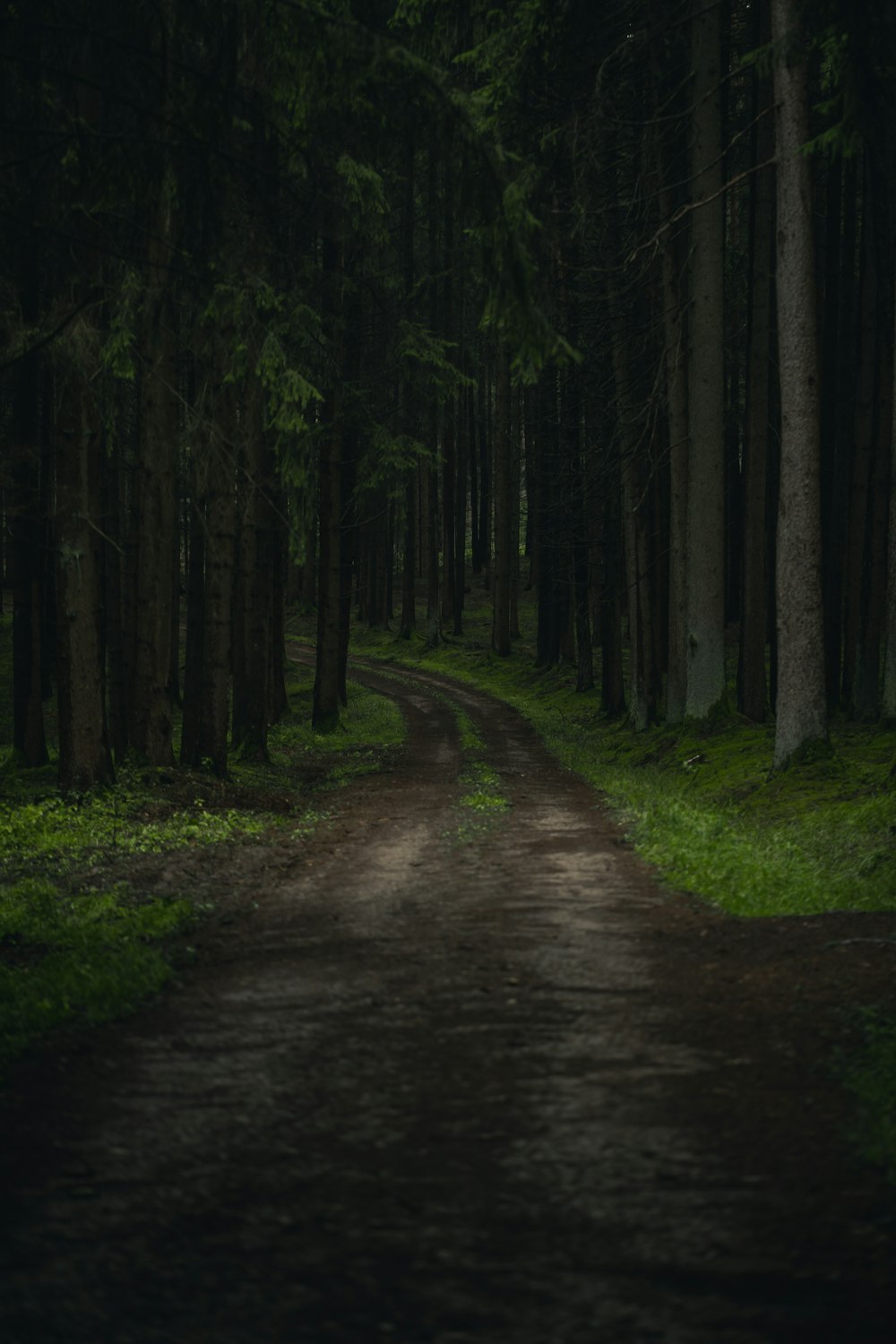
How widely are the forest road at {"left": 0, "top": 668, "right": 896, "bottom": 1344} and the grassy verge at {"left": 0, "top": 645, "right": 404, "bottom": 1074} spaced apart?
1.47 ft

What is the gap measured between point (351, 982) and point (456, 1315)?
3.45 meters

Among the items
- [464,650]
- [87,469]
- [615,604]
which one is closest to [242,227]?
[87,469]

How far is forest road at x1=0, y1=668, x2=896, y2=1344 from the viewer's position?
3457 mm

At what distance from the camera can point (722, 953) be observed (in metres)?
7.38

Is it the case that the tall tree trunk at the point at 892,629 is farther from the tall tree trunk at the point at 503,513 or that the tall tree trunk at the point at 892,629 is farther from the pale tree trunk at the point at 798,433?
the tall tree trunk at the point at 503,513

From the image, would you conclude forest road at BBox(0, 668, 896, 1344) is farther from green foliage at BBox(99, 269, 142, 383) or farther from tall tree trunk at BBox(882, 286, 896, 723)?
tall tree trunk at BBox(882, 286, 896, 723)

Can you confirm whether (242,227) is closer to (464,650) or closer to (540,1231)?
(540,1231)

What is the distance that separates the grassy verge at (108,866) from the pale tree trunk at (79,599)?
1.87 ft

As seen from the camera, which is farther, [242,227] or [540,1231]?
[242,227]

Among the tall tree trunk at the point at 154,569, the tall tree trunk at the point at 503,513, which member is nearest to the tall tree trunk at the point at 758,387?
the tall tree trunk at the point at 154,569

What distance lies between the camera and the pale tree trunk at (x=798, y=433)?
43.7 feet

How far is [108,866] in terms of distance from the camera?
1055 centimetres

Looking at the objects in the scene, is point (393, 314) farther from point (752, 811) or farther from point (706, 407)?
point (752, 811)

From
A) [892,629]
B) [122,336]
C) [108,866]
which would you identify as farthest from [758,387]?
[108,866]
